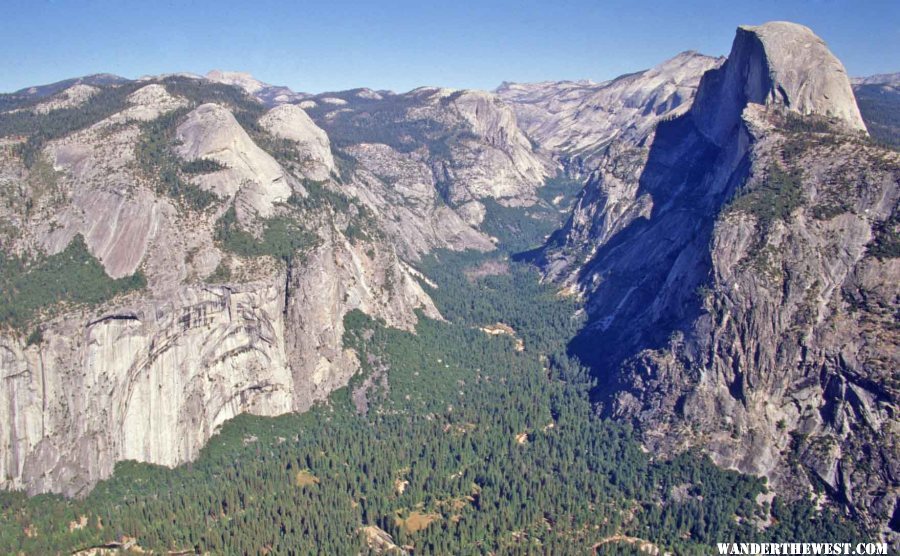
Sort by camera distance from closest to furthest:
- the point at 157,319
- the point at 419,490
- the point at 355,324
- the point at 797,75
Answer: the point at 419,490 < the point at 157,319 < the point at 355,324 < the point at 797,75

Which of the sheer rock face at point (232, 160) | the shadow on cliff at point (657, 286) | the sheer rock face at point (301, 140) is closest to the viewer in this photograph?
the shadow on cliff at point (657, 286)

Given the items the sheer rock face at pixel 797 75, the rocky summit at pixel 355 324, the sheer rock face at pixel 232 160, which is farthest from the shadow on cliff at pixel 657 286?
the sheer rock face at pixel 232 160

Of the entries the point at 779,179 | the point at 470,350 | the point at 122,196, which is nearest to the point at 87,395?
the point at 122,196

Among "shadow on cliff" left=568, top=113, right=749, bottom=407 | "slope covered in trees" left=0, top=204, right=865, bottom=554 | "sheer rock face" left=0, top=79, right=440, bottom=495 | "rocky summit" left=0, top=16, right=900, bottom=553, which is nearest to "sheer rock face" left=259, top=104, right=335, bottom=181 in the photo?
"rocky summit" left=0, top=16, right=900, bottom=553

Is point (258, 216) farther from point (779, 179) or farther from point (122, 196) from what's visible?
point (779, 179)

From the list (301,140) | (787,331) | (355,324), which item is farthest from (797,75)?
(301,140)

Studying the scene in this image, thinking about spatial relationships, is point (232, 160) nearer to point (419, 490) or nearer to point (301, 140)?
point (301, 140)

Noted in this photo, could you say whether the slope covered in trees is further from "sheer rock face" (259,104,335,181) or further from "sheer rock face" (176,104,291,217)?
"sheer rock face" (259,104,335,181)

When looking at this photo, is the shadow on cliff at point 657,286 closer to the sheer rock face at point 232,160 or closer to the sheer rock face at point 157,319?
the sheer rock face at point 157,319
